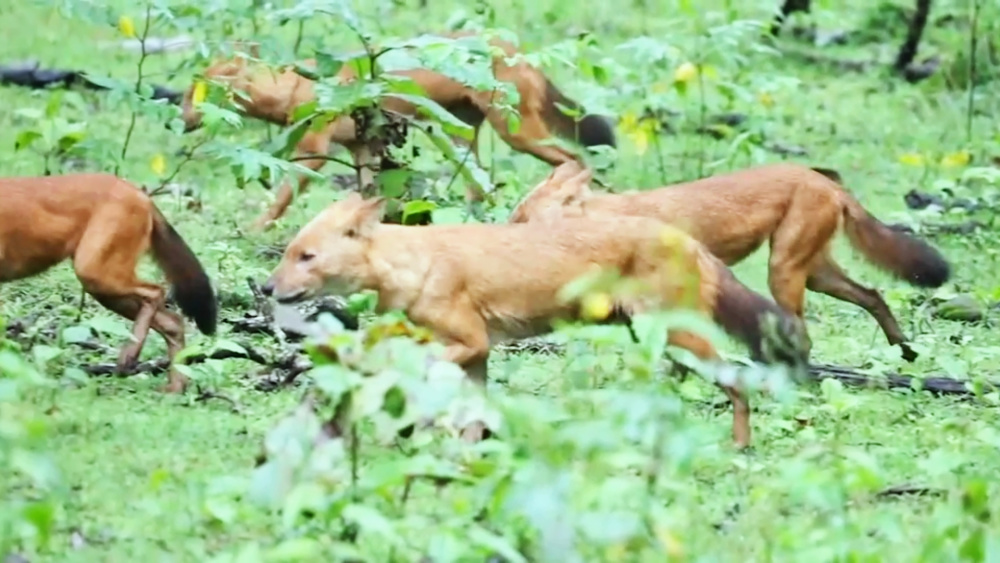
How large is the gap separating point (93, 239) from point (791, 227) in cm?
289

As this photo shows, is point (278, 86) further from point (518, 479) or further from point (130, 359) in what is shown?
point (518, 479)

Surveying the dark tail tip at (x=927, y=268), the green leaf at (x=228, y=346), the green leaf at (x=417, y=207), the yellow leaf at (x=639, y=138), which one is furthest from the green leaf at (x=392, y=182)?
the yellow leaf at (x=639, y=138)

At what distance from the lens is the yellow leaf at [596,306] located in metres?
5.97

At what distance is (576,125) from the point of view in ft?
35.1

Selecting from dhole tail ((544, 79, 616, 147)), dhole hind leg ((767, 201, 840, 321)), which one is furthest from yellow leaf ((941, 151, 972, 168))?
dhole hind leg ((767, 201, 840, 321))

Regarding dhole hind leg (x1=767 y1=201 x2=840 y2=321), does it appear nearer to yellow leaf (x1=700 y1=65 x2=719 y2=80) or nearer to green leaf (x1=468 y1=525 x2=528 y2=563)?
yellow leaf (x1=700 y1=65 x2=719 y2=80)

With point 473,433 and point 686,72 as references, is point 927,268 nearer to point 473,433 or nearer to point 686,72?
point 686,72

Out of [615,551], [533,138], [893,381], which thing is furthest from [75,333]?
[533,138]

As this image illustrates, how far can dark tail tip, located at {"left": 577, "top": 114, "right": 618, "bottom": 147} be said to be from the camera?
10859mm

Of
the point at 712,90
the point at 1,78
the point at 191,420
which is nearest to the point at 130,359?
the point at 191,420

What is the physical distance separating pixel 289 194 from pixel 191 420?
3414mm

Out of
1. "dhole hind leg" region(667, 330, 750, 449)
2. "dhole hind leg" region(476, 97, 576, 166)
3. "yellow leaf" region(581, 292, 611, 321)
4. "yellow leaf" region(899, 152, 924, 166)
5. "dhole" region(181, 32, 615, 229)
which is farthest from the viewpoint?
"yellow leaf" region(899, 152, 924, 166)

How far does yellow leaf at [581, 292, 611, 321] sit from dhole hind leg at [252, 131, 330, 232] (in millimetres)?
3143

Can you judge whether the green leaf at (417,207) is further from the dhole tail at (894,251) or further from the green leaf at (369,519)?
the green leaf at (369,519)
